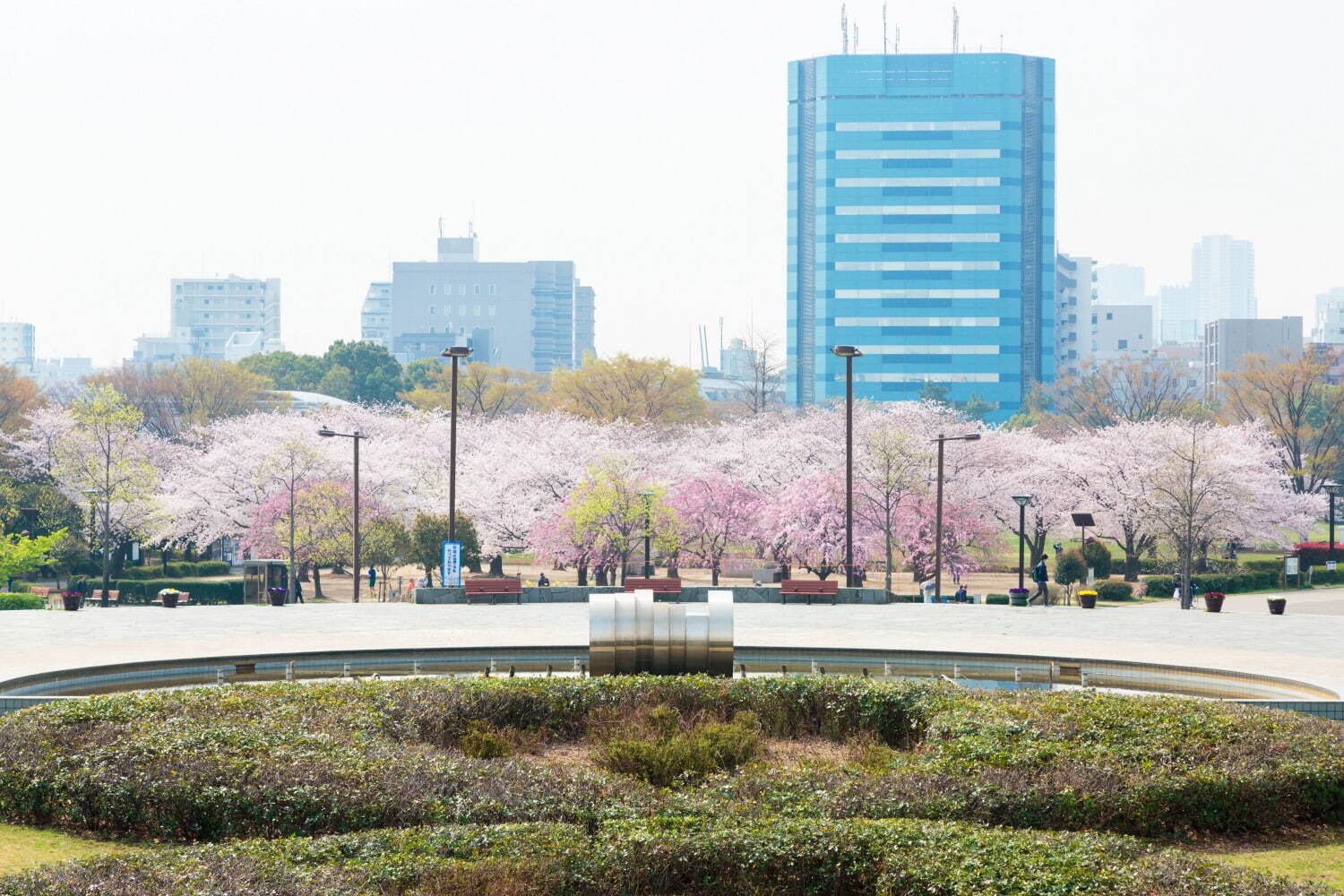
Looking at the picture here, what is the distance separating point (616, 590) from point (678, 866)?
2391cm

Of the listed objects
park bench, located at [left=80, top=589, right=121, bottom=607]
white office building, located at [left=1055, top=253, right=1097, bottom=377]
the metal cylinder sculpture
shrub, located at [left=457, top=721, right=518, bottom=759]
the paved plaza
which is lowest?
park bench, located at [left=80, top=589, right=121, bottom=607]

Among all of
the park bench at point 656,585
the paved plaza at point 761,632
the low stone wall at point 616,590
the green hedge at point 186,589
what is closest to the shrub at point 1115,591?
the low stone wall at point 616,590

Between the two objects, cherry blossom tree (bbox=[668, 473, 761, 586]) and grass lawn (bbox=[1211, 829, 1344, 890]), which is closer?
grass lawn (bbox=[1211, 829, 1344, 890])

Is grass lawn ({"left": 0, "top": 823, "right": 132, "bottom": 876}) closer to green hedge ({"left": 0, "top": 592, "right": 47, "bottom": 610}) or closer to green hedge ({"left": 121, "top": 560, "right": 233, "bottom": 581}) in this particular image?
green hedge ({"left": 0, "top": 592, "right": 47, "bottom": 610})

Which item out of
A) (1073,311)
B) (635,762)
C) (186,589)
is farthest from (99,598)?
(1073,311)

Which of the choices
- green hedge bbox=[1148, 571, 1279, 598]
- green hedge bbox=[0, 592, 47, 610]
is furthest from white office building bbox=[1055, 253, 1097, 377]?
green hedge bbox=[0, 592, 47, 610]

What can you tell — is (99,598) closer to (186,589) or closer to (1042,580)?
(186,589)

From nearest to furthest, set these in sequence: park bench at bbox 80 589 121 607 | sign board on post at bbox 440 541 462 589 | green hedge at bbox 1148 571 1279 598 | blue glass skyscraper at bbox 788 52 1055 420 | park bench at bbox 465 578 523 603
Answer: park bench at bbox 465 578 523 603 → sign board on post at bbox 440 541 462 589 → park bench at bbox 80 589 121 607 → green hedge at bbox 1148 571 1279 598 → blue glass skyscraper at bbox 788 52 1055 420

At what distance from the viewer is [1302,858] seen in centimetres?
922

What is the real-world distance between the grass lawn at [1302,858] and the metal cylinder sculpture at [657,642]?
21.3 ft

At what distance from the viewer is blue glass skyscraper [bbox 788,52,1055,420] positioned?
452 feet

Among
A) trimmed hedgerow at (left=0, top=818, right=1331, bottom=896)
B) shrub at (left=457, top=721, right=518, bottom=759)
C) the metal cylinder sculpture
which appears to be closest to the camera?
trimmed hedgerow at (left=0, top=818, right=1331, bottom=896)

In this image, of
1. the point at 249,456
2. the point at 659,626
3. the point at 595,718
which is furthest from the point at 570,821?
the point at 249,456

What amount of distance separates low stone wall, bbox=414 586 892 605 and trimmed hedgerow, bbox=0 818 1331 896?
76.1ft
